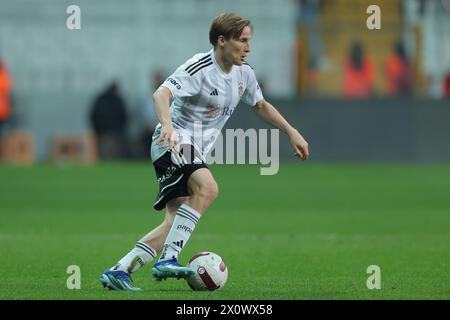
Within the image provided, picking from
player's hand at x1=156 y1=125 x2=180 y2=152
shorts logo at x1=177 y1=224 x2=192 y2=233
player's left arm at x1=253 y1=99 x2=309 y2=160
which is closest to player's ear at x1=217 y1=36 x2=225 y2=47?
player's left arm at x1=253 y1=99 x2=309 y2=160

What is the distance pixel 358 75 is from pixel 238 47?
18158 millimetres

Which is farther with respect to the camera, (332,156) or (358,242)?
(332,156)

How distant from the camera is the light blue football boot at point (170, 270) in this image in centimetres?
948

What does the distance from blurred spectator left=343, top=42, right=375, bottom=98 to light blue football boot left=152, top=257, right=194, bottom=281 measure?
18.3 meters

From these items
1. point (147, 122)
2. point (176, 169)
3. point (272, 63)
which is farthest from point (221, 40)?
point (272, 63)

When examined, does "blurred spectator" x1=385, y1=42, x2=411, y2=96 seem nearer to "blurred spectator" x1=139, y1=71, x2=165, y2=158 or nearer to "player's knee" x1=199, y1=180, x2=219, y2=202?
"blurred spectator" x1=139, y1=71, x2=165, y2=158

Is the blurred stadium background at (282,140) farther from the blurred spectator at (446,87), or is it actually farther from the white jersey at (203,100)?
the white jersey at (203,100)

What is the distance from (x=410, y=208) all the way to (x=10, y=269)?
895 cm

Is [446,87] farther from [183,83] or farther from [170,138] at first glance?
[170,138]

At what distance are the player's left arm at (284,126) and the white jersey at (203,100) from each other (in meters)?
0.30

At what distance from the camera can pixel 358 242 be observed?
14.5 meters

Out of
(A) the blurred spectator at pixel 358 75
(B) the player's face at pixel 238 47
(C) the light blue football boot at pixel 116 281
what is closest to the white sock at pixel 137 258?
(C) the light blue football boot at pixel 116 281
